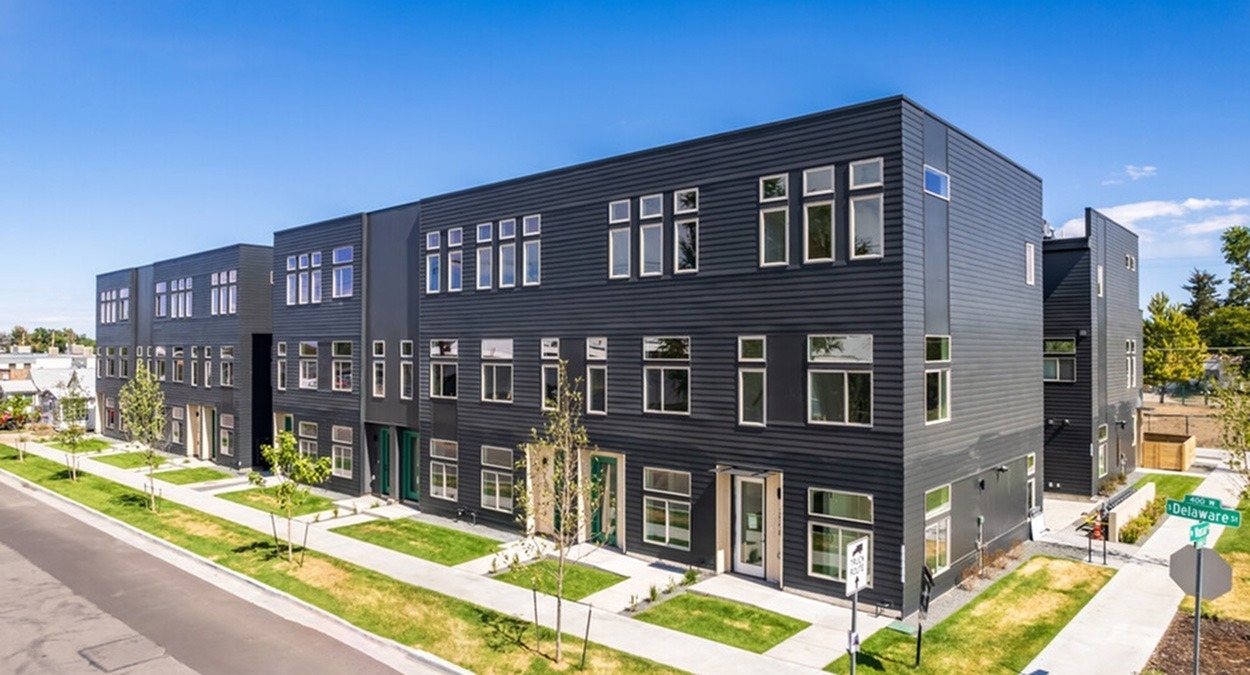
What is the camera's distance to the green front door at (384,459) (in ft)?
97.0

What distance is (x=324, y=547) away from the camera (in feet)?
72.5

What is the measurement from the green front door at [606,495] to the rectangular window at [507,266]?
6431mm

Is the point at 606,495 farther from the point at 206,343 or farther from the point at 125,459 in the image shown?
the point at 125,459

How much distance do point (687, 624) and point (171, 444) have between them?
37910 millimetres

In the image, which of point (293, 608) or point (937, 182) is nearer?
point (293, 608)

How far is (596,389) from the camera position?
21766mm

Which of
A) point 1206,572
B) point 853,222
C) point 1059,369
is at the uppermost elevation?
point 853,222

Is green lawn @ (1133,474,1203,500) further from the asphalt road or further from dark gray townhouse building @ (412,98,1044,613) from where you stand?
the asphalt road

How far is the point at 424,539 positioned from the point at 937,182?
17498 millimetres

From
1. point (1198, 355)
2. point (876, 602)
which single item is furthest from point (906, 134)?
point (1198, 355)

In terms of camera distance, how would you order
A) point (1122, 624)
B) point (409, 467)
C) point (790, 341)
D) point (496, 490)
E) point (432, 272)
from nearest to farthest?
1. point (1122, 624)
2. point (790, 341)
3. point (496, 490)
4. point (432, 272)
5. point (409, 467)

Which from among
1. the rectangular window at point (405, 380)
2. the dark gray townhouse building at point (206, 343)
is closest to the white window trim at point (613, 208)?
the rectangular window at point (405, 380)

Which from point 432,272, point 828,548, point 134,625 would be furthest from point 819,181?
point 134,625

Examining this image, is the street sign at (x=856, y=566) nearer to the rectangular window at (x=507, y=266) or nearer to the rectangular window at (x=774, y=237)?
the rectangular window at (x=774, y=237)
